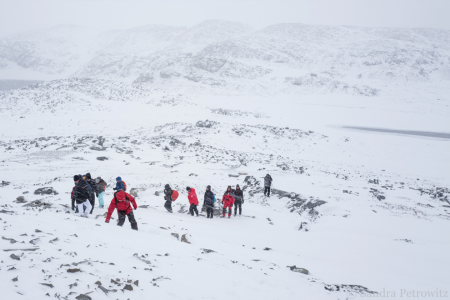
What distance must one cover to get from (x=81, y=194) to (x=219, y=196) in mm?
7536

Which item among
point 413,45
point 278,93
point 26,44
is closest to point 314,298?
point 278,93

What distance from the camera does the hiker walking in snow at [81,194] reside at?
341 inches

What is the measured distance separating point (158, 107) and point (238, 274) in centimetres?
4232

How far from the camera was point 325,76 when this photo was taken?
67.8 metres

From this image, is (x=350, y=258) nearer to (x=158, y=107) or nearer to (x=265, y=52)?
(x=158, y=107)

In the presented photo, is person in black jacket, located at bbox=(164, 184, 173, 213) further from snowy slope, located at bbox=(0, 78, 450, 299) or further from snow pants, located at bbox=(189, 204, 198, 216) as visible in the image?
snow pants, located at bbox=(189, 204, 198, 216)

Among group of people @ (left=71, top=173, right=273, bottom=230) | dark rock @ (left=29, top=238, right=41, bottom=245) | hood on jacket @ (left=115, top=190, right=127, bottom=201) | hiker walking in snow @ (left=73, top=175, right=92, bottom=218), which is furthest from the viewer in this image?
hiker walking in snow @ (left=73, top=175, right=92, bottom=218)

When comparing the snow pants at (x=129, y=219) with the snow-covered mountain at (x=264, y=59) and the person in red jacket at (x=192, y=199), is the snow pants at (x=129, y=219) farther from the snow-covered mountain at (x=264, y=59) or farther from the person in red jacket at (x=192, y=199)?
the snow-covered mountain at (x=264, y=59)

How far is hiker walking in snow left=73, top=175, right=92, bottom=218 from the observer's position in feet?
28.4

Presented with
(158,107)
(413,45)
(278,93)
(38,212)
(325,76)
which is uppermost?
(413,45)

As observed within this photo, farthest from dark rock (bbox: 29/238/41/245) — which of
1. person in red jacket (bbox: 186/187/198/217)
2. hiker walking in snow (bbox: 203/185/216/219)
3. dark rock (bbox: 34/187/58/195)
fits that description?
dark rock (bbox: 34/187/58/195)

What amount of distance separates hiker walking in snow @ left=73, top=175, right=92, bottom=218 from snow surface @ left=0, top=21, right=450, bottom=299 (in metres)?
0.38

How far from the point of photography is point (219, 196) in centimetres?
1454

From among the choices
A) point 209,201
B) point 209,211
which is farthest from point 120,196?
point 209,211
